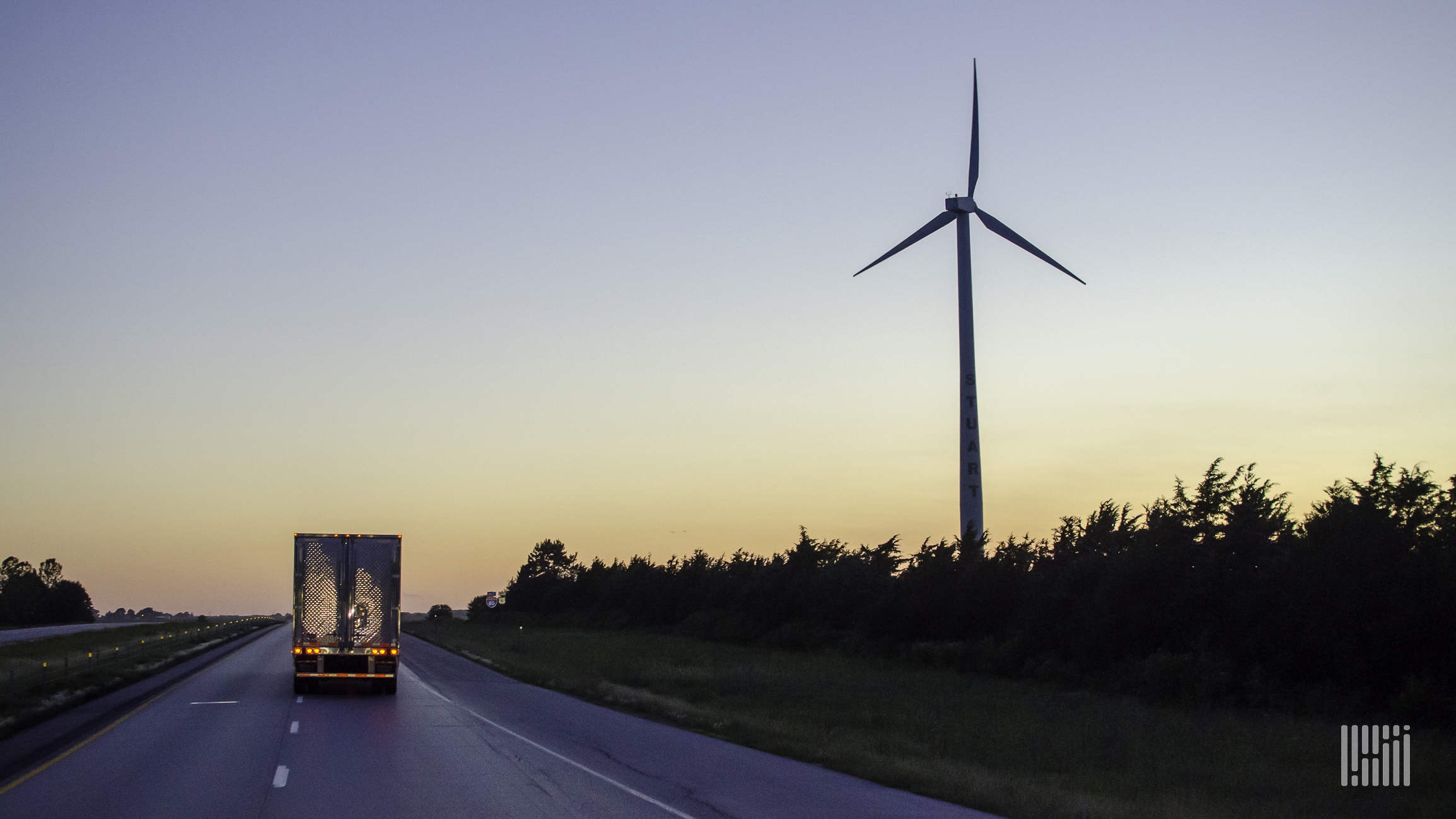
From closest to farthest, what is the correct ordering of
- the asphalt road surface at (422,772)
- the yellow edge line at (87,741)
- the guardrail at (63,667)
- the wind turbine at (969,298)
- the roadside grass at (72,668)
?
the asphalt road surface at (422,772), the yellow edge line at (87,741), the roadside grass at (72,668), the guardrail at (63,667), the wind turbine at (969,298)

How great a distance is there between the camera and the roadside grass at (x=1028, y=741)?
15273mm

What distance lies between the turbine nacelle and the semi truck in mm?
29156

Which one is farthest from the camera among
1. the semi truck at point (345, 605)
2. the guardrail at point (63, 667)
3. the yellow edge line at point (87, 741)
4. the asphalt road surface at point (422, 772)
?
the semi truck at point (345, 605)

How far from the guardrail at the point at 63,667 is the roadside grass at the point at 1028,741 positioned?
13443 millimetres

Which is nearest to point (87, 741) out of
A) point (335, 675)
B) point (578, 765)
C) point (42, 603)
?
point (578, 765)

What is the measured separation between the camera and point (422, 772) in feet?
50.9

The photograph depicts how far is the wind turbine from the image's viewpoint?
44.1m

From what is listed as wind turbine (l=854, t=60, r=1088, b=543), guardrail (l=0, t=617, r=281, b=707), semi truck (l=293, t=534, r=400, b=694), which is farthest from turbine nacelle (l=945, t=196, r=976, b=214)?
guardrail (l=0, t=617, r=281, b=707)

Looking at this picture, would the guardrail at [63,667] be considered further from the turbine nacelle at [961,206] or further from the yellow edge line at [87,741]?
the turbine nacelle at [961,206]

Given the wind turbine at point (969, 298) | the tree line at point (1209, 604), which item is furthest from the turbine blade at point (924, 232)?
the tree line at point (1209, 604)

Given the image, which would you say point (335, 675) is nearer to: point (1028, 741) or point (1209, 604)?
point (1028, 741)

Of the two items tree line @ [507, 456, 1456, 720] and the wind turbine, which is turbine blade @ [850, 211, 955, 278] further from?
tree line @ [507, 456, 1456, 720]

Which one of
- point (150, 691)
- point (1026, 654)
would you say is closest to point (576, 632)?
point (1026, 654)

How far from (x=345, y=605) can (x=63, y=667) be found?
16.6 metres
